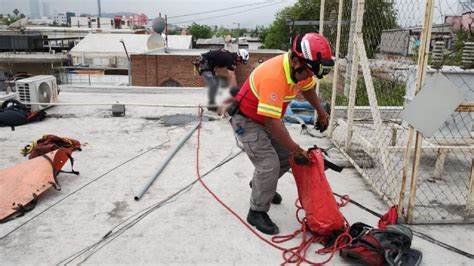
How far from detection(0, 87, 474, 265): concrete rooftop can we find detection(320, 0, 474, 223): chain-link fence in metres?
0.28

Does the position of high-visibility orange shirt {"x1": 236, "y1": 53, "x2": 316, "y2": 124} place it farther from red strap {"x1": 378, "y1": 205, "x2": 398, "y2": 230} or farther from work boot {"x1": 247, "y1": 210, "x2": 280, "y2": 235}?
red strap {"x1": 378, "y1": 205, "x2": 398, "y2": 230}

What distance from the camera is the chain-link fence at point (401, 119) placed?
321 cm

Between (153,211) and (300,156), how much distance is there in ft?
4.74

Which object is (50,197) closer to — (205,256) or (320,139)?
(205,256)

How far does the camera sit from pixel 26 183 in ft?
11.6

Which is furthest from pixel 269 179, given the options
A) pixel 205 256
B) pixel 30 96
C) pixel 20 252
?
pixel 30 96

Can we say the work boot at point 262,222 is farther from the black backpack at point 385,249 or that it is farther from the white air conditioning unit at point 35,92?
the white air conditioning unit at point 35,92

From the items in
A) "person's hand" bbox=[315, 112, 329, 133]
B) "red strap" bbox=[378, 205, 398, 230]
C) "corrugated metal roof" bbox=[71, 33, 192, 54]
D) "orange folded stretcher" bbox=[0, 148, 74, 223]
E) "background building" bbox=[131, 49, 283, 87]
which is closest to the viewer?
"red strap" bbox=[378, 205, 398, 230]

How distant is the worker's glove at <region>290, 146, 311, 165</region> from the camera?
2908mm

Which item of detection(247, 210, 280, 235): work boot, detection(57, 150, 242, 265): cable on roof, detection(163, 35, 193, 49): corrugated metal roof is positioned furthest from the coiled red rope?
detection(163, 35, 193, 49): corrugated metal roof

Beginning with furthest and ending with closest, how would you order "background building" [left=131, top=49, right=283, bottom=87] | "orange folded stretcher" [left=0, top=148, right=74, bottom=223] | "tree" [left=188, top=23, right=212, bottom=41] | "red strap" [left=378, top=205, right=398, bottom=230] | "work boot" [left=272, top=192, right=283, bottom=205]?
"tree" [left=188, top=23, right=212, bottom=41] < "background building" [left=131, top=49, right=283, bottom=87] < "work boot" [left=272, top=192, right=283, bottom=205] < "orange folded stretcher" [left=0, top=148, right=74, bottom=223] < "red strap" [left=378, top=205, right=398, bottom=230]

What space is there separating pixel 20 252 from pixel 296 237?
2.09 m

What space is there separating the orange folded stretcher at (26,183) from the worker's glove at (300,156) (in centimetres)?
231

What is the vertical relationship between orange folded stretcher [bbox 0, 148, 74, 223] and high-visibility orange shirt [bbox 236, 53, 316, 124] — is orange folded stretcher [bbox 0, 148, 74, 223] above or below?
below
